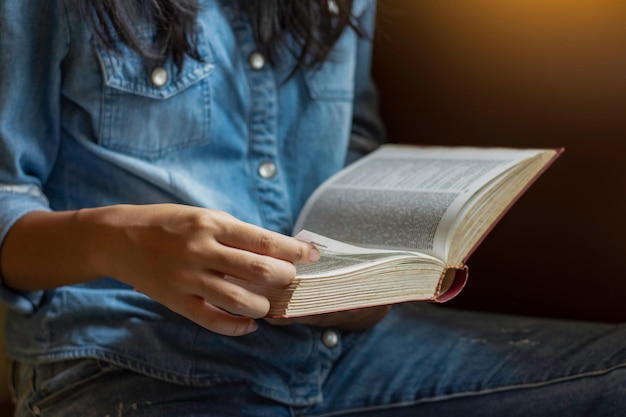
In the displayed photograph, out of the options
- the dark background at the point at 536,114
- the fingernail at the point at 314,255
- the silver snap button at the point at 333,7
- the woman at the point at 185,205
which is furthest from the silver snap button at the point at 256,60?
the fingernail at the point at 314,255

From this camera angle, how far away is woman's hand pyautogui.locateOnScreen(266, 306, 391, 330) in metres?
0.74

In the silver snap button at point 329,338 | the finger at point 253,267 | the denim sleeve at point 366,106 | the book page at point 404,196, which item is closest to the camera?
the finger at point 253,267

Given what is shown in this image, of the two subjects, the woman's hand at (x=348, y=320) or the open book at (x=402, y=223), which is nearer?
the open book at (x=402, y=223)

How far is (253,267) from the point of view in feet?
1.84

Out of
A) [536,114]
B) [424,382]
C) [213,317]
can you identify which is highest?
[536,114]

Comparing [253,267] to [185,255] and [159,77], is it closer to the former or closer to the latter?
[185,255]

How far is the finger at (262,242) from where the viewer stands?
573mm

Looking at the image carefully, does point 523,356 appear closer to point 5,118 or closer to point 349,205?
point 349,205

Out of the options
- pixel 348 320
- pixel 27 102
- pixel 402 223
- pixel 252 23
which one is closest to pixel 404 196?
pixel 402 223

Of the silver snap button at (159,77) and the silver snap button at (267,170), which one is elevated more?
the silver snap button at (159,77)

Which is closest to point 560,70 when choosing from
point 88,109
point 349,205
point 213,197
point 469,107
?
point 469,107

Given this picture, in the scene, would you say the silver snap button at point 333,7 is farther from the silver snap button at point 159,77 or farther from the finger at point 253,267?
the finger at point 253,267

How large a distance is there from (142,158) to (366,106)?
34 cm

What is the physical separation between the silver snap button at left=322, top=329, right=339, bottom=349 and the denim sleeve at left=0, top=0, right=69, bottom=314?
30cm
